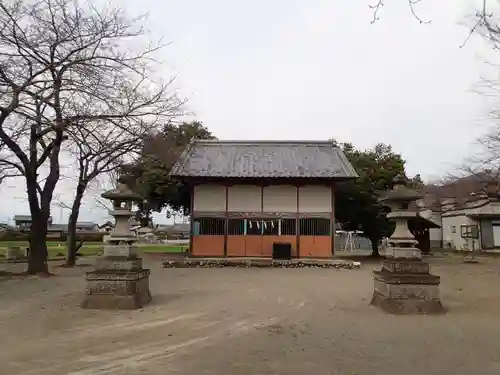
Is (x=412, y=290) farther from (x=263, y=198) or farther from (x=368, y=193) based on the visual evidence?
(x=368, y=193)

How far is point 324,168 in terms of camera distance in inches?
864

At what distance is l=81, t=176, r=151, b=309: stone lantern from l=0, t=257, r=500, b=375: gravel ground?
327mm

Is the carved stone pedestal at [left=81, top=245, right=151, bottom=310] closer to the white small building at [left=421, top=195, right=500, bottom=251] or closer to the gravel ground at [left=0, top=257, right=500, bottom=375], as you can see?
the gravel ground at [left=0, top=257, right=500, bottom=375]

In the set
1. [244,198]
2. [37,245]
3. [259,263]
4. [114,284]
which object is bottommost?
[259,263]

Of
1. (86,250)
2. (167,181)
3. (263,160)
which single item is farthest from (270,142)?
(86,250)

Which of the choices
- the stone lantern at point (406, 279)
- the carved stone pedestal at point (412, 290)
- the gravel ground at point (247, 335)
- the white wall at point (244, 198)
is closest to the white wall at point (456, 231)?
the white wall at point (244, 198)

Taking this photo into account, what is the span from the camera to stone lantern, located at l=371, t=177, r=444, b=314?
8555 millimetres

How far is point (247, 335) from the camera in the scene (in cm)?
688

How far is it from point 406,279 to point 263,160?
595 inches

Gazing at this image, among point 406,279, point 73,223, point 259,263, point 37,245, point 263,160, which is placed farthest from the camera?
point 263,160

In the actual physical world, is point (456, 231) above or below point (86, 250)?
above

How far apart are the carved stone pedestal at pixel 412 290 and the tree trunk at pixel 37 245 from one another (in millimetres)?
11719

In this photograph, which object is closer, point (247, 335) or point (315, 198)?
point (247, 335)

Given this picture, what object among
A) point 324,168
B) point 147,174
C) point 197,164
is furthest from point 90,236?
point 324,168
